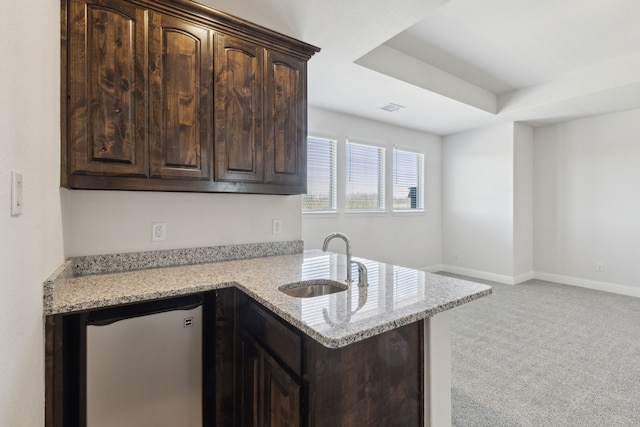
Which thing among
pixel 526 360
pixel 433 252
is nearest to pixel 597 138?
pixel 433 252

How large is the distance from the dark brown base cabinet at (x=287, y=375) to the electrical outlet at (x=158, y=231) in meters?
0.58

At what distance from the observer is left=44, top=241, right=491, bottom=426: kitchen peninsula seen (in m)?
1.06

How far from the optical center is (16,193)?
0.83m

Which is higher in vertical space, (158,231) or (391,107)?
(391,107)

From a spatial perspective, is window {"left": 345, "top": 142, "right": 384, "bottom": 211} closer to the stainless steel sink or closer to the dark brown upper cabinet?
the dark brown upper cabinet

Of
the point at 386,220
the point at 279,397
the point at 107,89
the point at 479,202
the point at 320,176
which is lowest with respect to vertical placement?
the point at 279,397

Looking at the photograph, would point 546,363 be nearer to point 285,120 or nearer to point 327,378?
point 327,378

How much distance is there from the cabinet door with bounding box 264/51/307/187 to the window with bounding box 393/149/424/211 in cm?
317

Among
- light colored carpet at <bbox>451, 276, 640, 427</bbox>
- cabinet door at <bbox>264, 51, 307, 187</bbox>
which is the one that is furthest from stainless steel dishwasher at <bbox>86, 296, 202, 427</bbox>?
light colored carpet at <bbox>451, 276, 640, 427</bbox>

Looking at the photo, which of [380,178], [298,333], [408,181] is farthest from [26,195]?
[408,181]

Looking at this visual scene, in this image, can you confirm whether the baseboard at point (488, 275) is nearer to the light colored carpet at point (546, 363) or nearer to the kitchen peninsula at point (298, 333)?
the light colored carpet at point (546, 363)

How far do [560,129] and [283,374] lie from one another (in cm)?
576

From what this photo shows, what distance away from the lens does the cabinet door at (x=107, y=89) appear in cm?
149

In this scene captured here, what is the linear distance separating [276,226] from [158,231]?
826 mm
